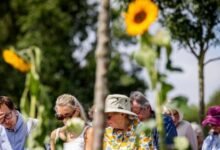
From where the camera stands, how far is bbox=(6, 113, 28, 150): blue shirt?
7663 mm

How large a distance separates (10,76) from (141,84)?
559cm

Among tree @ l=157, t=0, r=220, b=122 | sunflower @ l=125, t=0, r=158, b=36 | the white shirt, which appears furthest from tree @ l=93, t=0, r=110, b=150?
tree @ l=157, t=0, r=220, b=122

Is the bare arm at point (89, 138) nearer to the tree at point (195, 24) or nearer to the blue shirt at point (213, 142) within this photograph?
the blue shirt at point (213, 142)

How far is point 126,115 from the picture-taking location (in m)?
6.63

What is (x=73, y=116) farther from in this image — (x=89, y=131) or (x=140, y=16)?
(x=140, y=16)

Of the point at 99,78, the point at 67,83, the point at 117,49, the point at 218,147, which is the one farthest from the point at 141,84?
the point at 99,78

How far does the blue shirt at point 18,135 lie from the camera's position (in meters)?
7.66

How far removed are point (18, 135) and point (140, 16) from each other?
4.77 meters

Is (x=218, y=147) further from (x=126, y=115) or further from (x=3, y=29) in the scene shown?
(x=3, y=29)

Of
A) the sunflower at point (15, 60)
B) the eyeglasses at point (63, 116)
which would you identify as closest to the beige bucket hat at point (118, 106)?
the eyeglasses at point (63, 116)

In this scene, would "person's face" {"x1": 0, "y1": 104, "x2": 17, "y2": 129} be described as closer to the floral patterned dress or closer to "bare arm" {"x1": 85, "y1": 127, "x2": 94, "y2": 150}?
"bare arm" {"x1": 85, "y1": 127, "x2": 94, "y2": 150}

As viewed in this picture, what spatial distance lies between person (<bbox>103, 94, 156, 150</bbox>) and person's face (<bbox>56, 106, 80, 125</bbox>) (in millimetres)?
375

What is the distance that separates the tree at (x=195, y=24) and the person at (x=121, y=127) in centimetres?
693

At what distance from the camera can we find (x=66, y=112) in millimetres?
7031
